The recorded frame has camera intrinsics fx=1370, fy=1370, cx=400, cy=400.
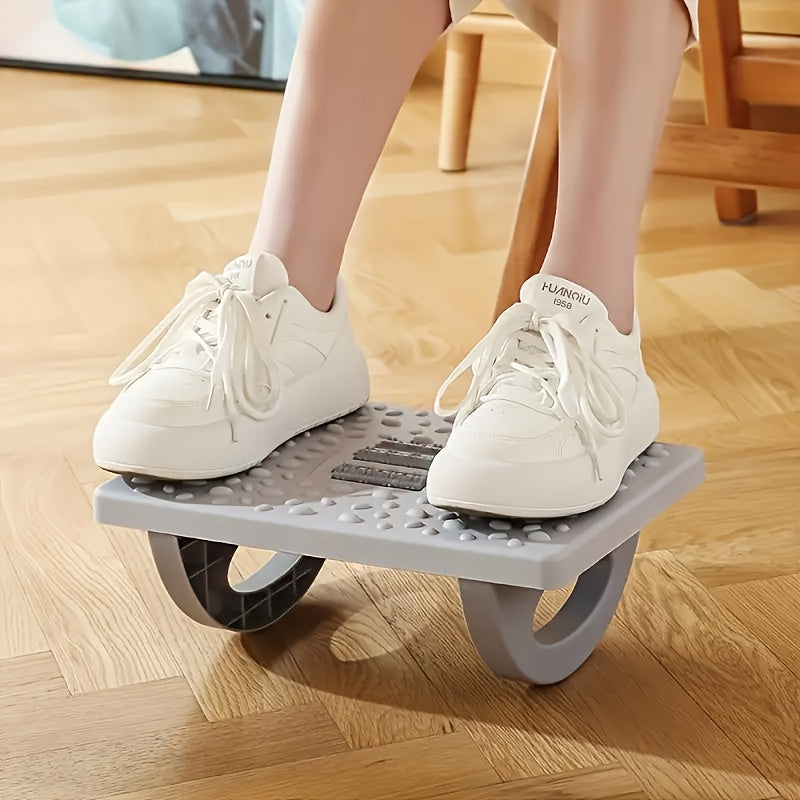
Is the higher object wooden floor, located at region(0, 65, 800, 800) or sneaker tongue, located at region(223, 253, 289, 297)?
sneaker tongue, located at region(223, 253, 289, 297)

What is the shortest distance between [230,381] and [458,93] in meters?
1.16

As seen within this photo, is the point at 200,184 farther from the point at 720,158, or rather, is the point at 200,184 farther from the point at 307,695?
the point at 307,695

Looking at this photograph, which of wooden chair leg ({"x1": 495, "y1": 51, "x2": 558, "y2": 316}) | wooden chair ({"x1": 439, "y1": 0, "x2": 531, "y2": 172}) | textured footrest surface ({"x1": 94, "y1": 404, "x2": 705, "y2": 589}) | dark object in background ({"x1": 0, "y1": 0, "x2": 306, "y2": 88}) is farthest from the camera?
dark object in background ({"x1": 0, "y1": 0, "x2": 306, "y2": 88})

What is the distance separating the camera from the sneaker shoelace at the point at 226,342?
72 centimetres

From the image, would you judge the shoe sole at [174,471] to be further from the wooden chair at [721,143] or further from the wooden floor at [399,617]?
the wooden chair at [721,143]

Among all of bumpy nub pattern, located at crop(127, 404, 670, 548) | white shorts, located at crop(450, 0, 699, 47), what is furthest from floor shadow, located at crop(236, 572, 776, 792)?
white shorts, located at crop(450, 0, 699, 47)

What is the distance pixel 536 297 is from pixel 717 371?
0.50m

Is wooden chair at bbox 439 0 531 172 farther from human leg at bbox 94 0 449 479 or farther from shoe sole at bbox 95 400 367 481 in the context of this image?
shoe sole at bbox 95 400 367 481

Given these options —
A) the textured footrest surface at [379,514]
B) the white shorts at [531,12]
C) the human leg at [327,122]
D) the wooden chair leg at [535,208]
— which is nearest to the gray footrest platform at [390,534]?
the textured footrest surface at [379,514]

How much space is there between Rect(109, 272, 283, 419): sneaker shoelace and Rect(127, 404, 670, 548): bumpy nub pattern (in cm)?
4

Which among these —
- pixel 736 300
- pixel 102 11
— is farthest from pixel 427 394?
pixel 102 11

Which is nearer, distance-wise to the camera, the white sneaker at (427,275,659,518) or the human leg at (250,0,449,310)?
the white sneaker at (427,275,659,518)

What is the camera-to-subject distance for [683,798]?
0.64 m

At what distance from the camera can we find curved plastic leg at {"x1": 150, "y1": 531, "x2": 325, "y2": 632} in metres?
0.72
